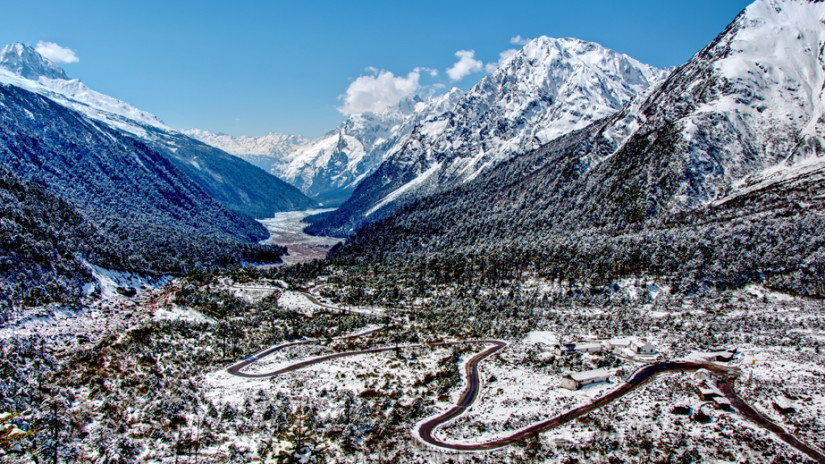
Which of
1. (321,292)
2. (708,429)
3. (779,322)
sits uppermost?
(321,292)

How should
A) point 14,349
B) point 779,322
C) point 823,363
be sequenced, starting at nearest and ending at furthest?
point 823,363 → point 14,349 → point 779,322

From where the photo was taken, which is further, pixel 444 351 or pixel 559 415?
pixel 444 351

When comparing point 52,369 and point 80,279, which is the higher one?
point 80,279

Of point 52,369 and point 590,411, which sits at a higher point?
point 52,369

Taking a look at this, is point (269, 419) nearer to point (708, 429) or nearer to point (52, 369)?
point (52, 369)

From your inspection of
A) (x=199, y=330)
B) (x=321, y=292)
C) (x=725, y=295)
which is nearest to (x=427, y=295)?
(x=321, y=292)

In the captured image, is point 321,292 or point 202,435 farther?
point 321,292

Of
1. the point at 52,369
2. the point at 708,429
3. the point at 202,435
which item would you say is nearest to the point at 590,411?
the point at 708,429

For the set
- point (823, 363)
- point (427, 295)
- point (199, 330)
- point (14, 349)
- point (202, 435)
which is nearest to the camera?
point (202, 435)

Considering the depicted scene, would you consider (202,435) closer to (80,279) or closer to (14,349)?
(14,349)
